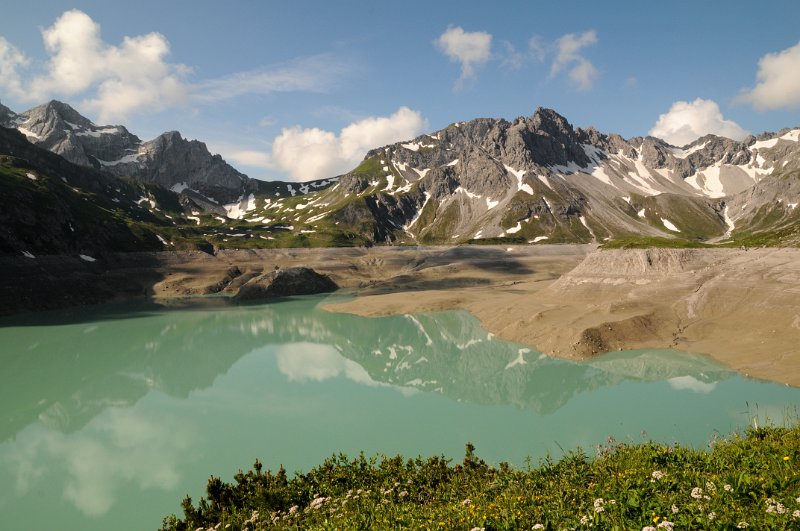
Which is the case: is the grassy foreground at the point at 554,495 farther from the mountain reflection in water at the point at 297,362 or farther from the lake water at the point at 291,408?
the mountain reflection in water at the point at 297,362

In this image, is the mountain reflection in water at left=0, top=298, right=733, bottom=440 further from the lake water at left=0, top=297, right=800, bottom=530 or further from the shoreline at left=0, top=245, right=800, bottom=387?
the shoreline at left=0, top=245, right=800, bottom=387

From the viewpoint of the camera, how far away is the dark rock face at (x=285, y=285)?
127500 millimetres

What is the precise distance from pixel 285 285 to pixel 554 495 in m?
127

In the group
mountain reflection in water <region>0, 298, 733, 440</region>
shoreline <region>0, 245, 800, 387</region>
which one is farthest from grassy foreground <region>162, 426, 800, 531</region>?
shoreline <region>0, 245, 800, 387</region>

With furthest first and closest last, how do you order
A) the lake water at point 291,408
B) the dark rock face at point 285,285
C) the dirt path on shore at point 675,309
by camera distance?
the dark rock face at point 285,285 → the dirt path on shore at point 675,309 → the lake water at point 291,408

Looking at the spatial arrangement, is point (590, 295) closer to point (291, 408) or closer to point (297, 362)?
point (297, 362)

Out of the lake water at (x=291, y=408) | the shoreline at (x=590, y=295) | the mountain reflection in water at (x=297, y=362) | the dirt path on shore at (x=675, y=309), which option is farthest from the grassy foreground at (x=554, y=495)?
the dirt path on shore at (x=675, y=309)

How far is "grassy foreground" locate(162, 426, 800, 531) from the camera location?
998 centimetres

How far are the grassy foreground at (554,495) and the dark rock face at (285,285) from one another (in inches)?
4484

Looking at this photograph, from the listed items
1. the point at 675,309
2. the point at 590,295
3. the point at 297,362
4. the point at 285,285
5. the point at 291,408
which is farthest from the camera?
the point at 285,285

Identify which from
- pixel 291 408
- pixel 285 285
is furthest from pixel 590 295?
pixel 285 285

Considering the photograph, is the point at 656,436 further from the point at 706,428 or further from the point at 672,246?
the point at 672,246

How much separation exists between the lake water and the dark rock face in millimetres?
55119

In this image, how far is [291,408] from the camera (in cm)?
4084
